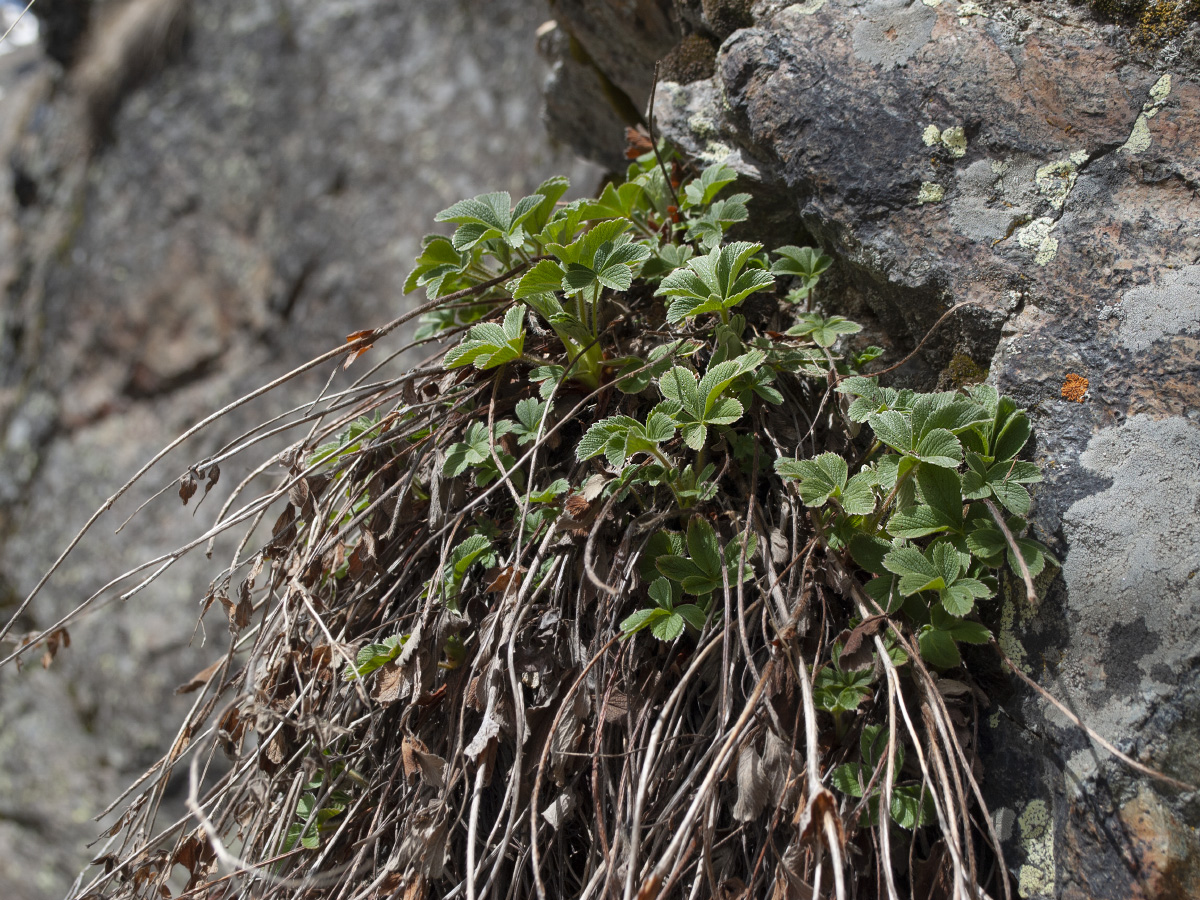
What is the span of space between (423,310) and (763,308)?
2.08 feet

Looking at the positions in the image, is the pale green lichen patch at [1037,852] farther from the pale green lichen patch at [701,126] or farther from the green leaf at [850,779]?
the pale green lichen patch at [701,126]

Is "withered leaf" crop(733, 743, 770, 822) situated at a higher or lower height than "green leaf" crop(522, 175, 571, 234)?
lower

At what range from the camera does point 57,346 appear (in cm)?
517

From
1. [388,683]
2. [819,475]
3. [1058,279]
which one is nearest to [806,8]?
[1058,279]

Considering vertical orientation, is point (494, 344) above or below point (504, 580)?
above

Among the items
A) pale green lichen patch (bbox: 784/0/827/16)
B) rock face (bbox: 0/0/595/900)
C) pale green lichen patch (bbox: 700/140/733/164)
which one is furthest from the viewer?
rock face (bbox: 0/0/595/900)

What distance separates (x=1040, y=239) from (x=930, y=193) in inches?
7.2

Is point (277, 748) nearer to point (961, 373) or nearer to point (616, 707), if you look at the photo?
point (616, 707)

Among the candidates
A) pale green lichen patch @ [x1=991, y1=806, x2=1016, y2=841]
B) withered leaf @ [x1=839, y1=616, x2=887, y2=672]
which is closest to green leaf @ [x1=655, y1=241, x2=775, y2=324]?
withered leaf @ [x1=839, y1=616, x2=887, y2=672]

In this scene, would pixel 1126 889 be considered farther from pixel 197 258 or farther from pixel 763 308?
pixel 197 258

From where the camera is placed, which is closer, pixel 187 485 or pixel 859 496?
pixel 859 496

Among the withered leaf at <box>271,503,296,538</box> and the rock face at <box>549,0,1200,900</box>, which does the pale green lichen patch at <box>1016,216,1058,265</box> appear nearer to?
the rock face at <box>549,0,1200,900</box>

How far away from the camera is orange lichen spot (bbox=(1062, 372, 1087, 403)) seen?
1074 mm

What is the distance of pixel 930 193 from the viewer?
1.24 metres
